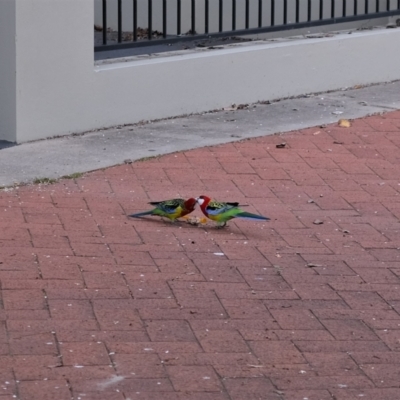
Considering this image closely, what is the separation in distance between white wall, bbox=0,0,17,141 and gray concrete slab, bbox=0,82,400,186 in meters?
0.21

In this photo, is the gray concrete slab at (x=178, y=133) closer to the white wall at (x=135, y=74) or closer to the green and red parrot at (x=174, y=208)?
the white wall at (x=135, y=74)

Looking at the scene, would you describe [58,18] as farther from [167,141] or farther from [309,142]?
[309,142]

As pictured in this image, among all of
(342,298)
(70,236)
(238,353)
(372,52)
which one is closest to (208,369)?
(238,353)

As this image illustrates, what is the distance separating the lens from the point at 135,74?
9.09m

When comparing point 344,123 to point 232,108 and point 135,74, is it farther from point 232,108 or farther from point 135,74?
point 135,74

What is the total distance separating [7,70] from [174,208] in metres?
2.39

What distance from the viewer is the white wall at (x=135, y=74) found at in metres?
8.35

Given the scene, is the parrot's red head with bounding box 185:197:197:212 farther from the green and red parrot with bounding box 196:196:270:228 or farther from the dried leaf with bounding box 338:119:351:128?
the dried leaf with bounding box 338:119:351:128

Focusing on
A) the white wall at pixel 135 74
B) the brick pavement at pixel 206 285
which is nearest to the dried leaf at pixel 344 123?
the white wall at pixel 135 74

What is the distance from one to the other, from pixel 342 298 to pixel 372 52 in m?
5.98

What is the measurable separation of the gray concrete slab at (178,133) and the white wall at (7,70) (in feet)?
0.69

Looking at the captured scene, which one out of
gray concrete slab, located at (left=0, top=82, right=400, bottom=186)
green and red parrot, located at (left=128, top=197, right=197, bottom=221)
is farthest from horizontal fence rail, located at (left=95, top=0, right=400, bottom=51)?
green and red parrot, located at (left=128, top=197, right=197, bottom=221)

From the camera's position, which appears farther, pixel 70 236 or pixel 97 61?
pixel 97 61

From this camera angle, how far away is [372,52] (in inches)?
438
